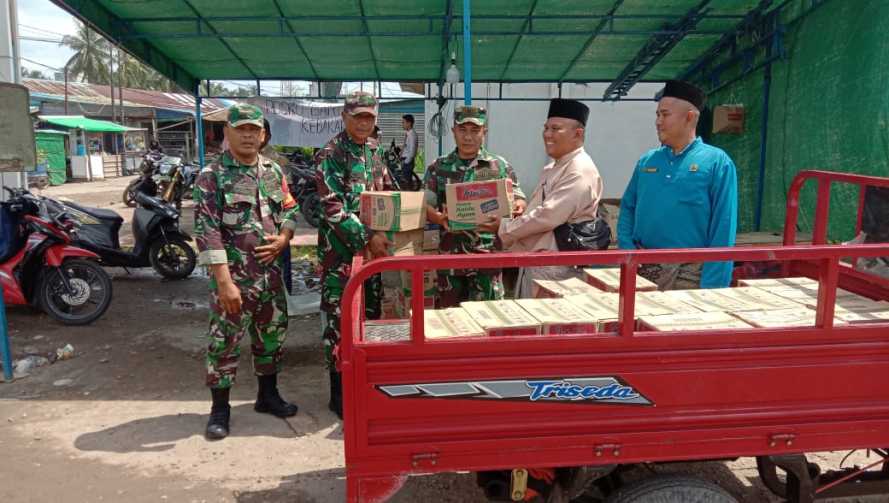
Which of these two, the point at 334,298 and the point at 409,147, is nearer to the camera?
the point at 334,298

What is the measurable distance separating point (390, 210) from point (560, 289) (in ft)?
3.75

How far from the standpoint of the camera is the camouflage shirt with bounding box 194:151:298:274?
3.23 metres

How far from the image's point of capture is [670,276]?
310 centimetres

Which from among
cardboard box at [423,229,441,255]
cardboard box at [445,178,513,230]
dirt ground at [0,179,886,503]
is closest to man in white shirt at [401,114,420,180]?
dirt ground at [0,179,886,503]

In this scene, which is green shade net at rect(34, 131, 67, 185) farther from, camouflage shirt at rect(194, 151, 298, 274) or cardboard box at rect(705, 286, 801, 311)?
cardboard box at rect(705, 286, 801, 311)

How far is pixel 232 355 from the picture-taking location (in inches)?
Result: 135

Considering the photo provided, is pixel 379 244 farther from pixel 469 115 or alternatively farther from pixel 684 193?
pixel 684 193

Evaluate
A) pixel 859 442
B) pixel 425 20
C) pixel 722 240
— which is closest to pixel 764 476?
pixel 859 442

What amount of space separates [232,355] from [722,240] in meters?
2.64

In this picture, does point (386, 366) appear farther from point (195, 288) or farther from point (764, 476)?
point (195, 288)

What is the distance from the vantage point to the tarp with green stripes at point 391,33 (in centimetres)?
611

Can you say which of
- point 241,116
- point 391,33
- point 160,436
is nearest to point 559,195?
point 241,116

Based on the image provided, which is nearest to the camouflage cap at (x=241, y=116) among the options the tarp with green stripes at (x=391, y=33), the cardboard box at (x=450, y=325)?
the cardboard box at (x=450, y=325)

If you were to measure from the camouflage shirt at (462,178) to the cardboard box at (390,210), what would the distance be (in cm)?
35
